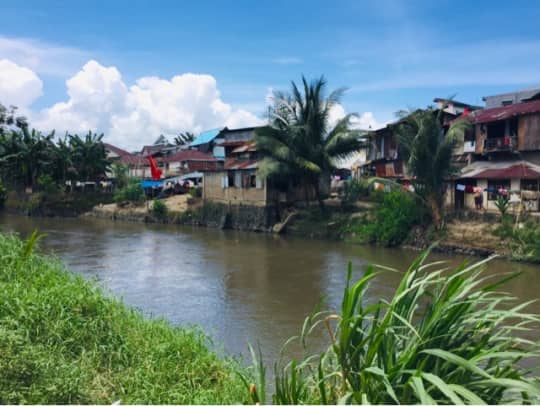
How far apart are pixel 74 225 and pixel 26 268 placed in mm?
22922

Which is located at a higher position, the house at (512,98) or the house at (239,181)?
the house at (512,98)

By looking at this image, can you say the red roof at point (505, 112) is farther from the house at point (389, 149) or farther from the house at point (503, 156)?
the house at point (389, 149)

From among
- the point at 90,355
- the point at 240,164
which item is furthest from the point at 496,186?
the point at 90,355

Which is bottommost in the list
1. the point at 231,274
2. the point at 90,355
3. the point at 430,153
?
the point at 231,274

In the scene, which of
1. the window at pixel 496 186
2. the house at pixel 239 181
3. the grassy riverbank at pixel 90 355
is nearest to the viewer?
the grassy riverbank at pixel 90 355

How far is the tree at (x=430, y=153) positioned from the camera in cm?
1881

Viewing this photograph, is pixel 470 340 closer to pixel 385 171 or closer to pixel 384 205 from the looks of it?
pixel 384 205

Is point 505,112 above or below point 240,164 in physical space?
above

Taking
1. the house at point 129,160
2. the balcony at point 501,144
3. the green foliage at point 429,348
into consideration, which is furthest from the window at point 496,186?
the house at point 129,160

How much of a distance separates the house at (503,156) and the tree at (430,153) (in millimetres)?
1552

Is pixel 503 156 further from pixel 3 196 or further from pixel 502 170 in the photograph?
pixel 3 196

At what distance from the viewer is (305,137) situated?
24766 mm

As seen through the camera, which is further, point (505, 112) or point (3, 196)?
→ point (3, 196)

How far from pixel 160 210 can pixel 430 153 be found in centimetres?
1814
